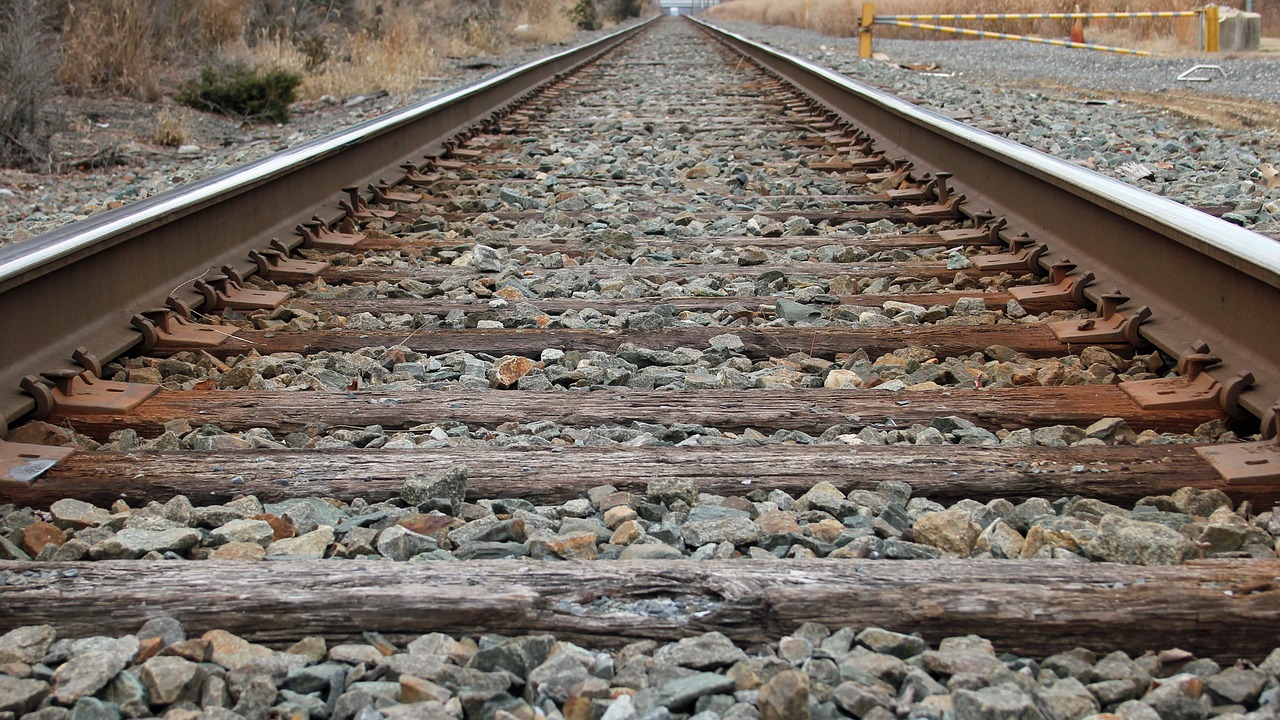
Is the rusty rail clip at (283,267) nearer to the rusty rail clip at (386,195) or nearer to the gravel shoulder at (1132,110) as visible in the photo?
the rusty rail clip at (386,195)

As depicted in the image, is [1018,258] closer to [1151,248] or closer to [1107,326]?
[1151,248]

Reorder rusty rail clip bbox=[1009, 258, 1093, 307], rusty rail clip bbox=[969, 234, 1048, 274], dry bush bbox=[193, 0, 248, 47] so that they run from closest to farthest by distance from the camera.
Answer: rusty rail clip bbox=[1009, 258, 1093, 307]
rusty rail clip bbox=[969, 234, 1048, 274]
dry bush bbox=[193, 0, 248, 47]

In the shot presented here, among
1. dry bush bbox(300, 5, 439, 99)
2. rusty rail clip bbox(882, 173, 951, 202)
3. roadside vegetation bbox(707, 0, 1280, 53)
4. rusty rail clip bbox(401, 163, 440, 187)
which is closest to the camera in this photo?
rusty rail clip bbox(882, 173, 951, 202)

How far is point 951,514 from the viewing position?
6.56 ft

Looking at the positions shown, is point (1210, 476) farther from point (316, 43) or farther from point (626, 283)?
point (316, 43)

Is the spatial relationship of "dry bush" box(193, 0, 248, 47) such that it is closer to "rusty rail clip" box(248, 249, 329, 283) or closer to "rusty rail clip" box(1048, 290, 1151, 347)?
"rusty rail clip" box(248, 249, 329, 283)

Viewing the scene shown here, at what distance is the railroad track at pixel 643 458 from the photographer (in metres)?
1.55

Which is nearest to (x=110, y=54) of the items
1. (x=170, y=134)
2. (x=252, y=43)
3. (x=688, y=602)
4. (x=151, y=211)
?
(x=170, y=134)

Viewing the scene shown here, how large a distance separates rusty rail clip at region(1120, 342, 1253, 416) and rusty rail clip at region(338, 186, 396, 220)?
3.27 metres

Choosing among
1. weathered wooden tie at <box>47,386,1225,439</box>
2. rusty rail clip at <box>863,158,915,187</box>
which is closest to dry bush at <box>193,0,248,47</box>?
rusty rail clip at <box>863,158,915,187</box>

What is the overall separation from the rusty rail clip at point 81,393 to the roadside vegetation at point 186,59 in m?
5.83

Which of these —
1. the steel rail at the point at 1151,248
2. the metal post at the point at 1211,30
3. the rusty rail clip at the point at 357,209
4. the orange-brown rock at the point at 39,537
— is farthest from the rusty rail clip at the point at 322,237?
the metal post at the point at 1211,30

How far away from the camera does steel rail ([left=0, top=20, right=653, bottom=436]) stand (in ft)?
8.78

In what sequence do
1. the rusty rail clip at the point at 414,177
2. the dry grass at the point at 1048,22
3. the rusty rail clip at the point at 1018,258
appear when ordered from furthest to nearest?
the dry grass at the point at 1048,22 < the rusty rail clip at the point at 414,177 < the rusty rail clip at the point at 1018,258
